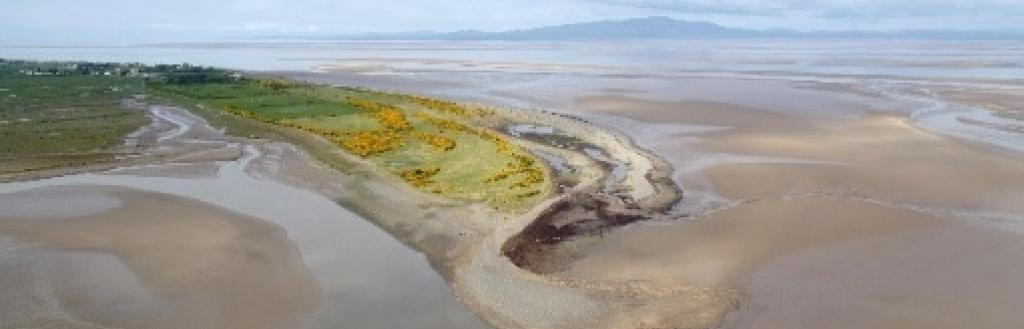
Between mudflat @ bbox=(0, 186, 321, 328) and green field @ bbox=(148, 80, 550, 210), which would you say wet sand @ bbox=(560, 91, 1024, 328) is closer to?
green field @ bbox=(148, 80, 550, 210)

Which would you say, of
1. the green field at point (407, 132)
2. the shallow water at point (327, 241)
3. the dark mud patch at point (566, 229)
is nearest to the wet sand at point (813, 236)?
the dark mud patch at point (566, 229)

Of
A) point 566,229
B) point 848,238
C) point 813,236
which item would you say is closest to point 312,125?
point 566,229

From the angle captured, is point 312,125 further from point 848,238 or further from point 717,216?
point 848,238

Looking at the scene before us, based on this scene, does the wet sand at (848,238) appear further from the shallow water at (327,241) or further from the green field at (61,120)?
the green field at (61,120)

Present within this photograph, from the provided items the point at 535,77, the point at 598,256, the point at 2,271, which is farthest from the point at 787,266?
the point at 535,77

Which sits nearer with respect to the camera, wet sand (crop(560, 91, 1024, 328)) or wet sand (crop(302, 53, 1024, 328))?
wet sand (crop(302, 53, 1024, 328))

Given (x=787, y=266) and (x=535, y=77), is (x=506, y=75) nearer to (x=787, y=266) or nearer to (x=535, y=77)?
(x=535, y=77)

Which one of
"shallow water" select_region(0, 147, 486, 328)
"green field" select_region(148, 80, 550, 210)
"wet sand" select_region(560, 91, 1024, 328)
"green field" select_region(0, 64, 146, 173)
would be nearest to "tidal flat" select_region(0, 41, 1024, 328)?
"wet sand" select_region(560, 91, 1024, 328)
